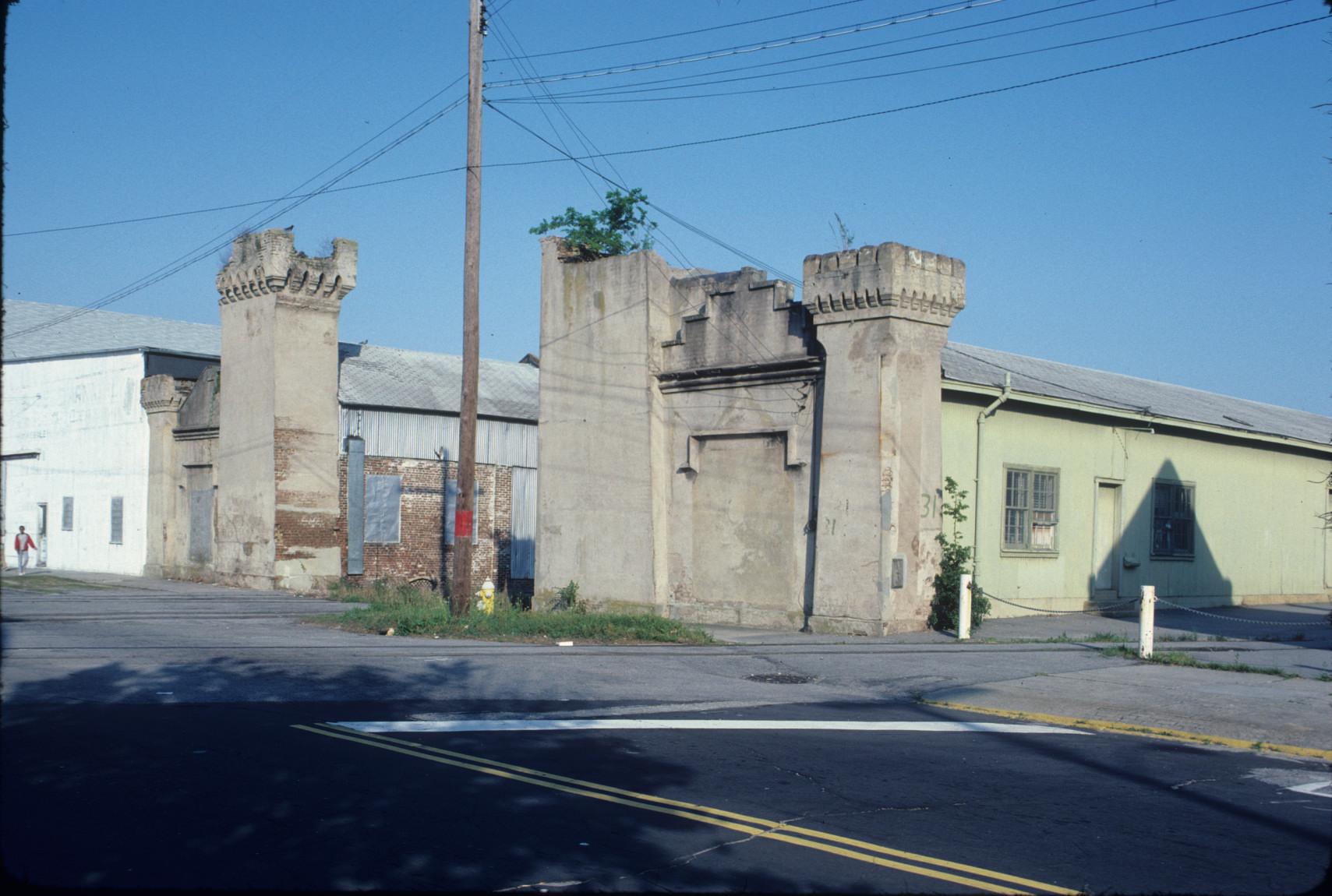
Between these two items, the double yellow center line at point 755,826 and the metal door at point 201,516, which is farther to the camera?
the metal door at point 201,516

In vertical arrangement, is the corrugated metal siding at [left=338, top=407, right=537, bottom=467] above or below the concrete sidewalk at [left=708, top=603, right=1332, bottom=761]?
above

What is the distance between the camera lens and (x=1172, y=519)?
2692 cm

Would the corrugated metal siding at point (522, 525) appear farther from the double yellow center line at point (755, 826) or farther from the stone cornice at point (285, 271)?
the double yellow center line at point (755, 826)

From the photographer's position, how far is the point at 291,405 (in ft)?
98.9

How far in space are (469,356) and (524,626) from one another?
504cm

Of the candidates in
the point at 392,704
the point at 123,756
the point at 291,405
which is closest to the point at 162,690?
the point at 392,704

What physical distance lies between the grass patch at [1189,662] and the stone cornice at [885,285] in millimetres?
6129

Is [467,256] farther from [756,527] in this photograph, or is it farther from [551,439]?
[756,527]

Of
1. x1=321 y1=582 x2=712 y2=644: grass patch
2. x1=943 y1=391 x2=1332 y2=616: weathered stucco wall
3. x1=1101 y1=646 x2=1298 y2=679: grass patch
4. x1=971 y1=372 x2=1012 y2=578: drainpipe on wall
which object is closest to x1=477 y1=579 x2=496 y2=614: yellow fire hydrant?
x1=321 y1=582 x2=712 y2=644: grass patch

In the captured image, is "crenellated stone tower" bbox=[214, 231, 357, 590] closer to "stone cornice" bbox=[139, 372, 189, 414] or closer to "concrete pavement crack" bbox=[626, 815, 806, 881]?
"stone cornice" bbox=[139, 372, 189, 414]

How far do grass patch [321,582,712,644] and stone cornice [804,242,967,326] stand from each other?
18.9 ft

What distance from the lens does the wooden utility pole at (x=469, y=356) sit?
2141 centimetres

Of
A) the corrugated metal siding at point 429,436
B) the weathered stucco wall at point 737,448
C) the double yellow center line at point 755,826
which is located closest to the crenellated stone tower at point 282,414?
the corrugated metal siding at point 429,436

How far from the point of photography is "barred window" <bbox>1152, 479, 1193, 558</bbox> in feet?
86.5
